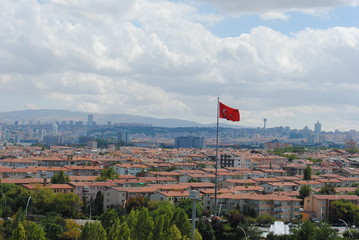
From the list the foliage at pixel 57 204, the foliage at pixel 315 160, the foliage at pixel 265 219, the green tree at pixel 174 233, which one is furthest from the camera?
the foliage at pixel 315 160

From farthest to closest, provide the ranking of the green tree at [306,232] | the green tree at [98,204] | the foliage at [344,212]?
the green tree at [98,204] < the foliage at [344,212] < the green tree at [306,232]

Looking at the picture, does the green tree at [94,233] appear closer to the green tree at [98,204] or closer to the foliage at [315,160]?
the green tree at [98,204]

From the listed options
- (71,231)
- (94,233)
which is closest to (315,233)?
(94,233)

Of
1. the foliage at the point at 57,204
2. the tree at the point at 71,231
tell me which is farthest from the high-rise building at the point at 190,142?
the tree at the point at 71,231

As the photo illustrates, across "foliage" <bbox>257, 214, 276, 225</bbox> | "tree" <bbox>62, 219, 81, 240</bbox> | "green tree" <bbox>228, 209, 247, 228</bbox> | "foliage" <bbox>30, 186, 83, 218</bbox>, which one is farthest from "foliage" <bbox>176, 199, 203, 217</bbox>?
"tree" <bbox>62, 219, 81, 240</bbox>

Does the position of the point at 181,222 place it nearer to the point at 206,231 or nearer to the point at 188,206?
the point at 206,231

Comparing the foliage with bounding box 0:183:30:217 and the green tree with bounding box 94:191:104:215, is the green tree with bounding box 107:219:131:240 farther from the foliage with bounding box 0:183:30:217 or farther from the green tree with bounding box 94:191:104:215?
the green tree with bounding box 94:191:104:215

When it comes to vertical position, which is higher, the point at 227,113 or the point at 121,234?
the point at 227,113

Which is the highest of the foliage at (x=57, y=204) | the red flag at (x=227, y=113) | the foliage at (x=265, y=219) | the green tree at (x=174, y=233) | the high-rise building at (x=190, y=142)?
the red flag at (x=227, y=113)

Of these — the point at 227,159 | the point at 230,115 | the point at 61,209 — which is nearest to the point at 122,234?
the point at 230,115

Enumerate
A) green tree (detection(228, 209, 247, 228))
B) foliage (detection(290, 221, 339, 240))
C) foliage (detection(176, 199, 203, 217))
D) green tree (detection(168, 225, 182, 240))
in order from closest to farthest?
green tree (detection(168, 225, 182, 240)), foliage (detection(290, 221, 339, 240)), green tree (detection(228, 209, 247, 228)), foliage (detection(176, 199, 203, 217))

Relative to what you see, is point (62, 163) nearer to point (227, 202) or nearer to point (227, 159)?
point (227, 159)
